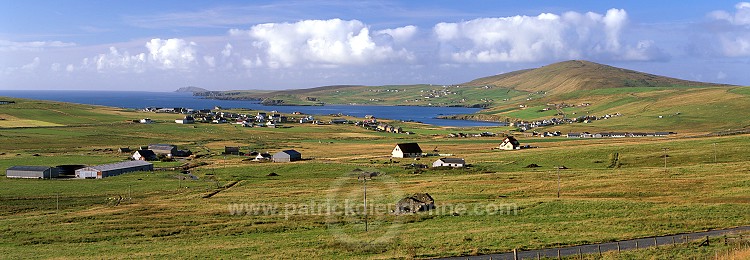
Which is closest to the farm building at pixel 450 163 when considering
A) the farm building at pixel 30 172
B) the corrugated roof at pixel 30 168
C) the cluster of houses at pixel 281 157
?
the cluster of houses at pixel 281 157

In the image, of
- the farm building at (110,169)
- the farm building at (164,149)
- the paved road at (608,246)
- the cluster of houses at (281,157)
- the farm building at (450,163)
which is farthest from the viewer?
the farm building at (164,149)

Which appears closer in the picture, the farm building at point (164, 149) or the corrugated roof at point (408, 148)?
the corrugated roof at point (408, 148)

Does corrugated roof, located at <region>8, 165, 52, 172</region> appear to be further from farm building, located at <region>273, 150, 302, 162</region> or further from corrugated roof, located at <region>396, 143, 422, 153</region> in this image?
corrugated roof, located at <region>396, 143, 422, 153</region>

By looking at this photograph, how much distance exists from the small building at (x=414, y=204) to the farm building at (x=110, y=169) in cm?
4991

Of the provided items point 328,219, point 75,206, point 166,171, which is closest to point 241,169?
point 166,171

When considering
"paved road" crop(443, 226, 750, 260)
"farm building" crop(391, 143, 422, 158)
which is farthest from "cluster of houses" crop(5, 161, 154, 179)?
"paved road" crop(443, 226, 750, 260)

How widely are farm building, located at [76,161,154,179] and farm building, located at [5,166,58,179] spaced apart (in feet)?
12.0

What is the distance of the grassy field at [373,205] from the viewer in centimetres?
3822

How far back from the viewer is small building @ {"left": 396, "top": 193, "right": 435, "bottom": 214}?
52156 mm

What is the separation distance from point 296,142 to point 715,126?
119 meters

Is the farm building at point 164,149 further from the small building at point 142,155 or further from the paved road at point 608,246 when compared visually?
the paved road at point 608,246

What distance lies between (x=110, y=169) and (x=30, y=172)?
9795mm

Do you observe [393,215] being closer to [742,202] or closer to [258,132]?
[742,202]

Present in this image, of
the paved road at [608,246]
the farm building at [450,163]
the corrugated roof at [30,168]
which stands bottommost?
the corrugated roof at [30,168]
